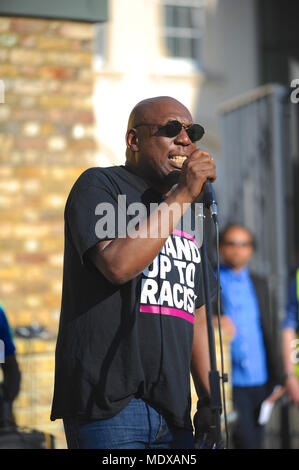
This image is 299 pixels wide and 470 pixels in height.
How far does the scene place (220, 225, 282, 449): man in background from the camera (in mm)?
5312

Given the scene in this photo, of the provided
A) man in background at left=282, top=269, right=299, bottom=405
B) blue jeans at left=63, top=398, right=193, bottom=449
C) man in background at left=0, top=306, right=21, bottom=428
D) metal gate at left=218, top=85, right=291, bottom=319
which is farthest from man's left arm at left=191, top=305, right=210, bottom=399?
metal gate at left=218, top=85, right=291, bottom=319

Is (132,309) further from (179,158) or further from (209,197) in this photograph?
(179,158)

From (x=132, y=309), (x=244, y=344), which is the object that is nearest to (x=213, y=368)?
(x=132, y=309)

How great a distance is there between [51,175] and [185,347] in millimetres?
2901

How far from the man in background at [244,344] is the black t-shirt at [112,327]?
A: 2886 mm

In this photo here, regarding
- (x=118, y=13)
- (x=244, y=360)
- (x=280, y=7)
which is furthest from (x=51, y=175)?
(x=280, y=7)

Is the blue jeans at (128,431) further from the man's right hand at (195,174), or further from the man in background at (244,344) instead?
the man in background at (244,344)

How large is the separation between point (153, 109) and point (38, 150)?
8.83ft

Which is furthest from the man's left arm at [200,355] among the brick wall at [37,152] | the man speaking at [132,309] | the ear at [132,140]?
the brick wall at [37,152]

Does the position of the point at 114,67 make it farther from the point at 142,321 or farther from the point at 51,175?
the point at 142,321

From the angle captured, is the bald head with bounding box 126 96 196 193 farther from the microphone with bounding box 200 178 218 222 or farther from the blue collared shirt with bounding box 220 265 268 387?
the blue collared shirt with bounding box 220 265 268 387

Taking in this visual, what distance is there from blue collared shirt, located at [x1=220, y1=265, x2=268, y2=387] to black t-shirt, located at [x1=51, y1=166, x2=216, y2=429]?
114 inches

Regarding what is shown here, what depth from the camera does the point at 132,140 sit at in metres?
2.69

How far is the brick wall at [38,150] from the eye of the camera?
5152 millimetres
